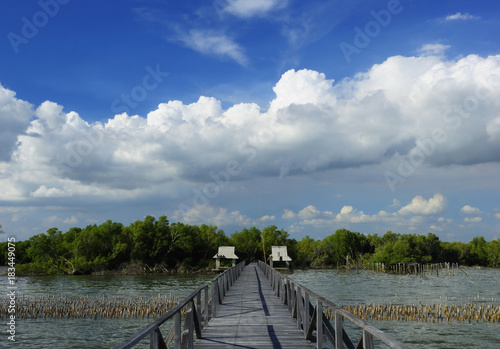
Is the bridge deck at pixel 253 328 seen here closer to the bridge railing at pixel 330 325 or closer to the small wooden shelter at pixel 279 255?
the bridge railing at pixel 330 325

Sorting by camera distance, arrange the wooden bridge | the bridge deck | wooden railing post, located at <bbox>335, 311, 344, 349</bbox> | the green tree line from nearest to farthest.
A: the wooden bridge
wooden railing post, located at <bbox>335, 311, 344, 349</bbox>
the bridge deck
the green tree line

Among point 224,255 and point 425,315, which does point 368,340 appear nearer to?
point 425,315

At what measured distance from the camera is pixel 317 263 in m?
A: 95.7

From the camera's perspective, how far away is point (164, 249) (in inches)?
3034

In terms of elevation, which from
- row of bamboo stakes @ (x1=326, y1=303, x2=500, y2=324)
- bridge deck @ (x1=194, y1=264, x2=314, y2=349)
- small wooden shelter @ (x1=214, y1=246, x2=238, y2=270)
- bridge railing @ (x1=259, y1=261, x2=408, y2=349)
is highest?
bridge railing @ (x1=259, y1=261, x2=408, y2=349)

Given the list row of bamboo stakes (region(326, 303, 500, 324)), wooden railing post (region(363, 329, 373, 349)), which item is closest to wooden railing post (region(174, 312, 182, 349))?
wooden railing post (region(363, 329, 373, 349))

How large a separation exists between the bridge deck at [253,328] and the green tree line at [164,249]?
47.4 meters

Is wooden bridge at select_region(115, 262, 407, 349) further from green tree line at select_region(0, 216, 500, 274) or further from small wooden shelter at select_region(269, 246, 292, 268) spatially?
small wooden shelter at select_region(269, 246, 292, 268)

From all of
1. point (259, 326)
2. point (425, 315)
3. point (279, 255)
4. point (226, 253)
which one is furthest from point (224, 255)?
point (259, 326)

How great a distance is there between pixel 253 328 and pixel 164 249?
229 feet

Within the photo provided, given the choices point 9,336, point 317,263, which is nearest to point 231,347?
point 9,336

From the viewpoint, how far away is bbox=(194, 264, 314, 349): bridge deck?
27.0ft

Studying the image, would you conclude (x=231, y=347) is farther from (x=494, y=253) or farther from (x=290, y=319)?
(x=494, y=253)

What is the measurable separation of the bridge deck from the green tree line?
4740 centimetres
